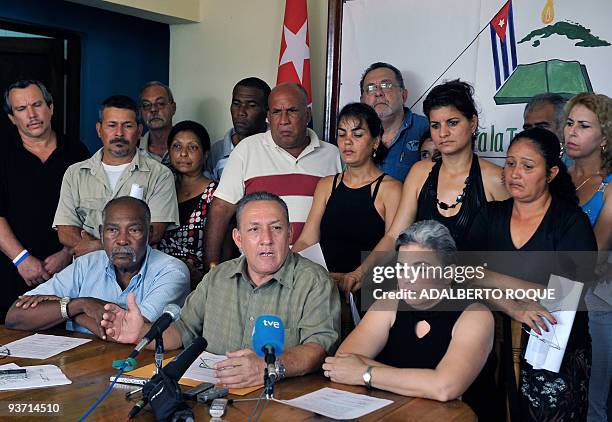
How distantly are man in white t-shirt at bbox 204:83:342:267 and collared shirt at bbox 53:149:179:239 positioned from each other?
0.84ft

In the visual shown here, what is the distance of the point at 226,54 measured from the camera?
18.5 feet

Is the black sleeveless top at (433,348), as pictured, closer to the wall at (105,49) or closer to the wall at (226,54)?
the wall at (226,54)

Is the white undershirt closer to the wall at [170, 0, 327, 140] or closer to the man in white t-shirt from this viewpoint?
the man in white t-shirt

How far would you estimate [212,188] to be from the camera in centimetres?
421

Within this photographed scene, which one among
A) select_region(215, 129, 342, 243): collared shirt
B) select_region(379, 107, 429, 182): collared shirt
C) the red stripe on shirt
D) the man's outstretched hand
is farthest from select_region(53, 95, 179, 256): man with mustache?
select_region(379, 107, 429, 182): collared shirt

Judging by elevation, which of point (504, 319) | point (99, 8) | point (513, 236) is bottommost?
point (504, 319)

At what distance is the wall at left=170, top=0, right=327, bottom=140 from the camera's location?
5.22m

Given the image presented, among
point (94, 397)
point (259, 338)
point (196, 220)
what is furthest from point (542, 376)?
point (196, 220)

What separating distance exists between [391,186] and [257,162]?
0.83 meters

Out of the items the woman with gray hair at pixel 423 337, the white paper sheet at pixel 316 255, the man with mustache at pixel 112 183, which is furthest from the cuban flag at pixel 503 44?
the woman with gray hair at pixel 423 337

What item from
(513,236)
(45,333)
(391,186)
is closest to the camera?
(513,236)

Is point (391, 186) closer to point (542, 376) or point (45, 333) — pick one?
point (542, 376)

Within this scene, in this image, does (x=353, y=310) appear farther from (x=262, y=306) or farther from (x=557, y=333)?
(x=557, y=333)

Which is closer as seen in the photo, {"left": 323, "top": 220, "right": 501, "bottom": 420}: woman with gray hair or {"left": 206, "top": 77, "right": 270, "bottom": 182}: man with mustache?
{"left": 323, "top": 220, "right": 501, "bottom": 420}: woman with gray hair
